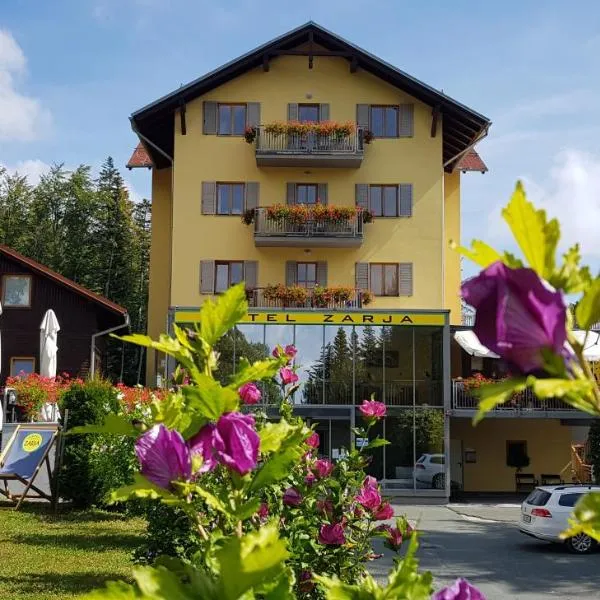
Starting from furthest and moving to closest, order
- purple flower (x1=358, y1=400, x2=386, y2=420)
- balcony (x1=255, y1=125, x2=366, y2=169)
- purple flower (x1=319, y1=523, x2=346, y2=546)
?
balcony (x1=255, y1=125, x2=366, y2=169) < purple flower (x1=358, y1=400, x2=386, y2=420) < purple flower (x1=319, y1=523, x2=346, y2=546)

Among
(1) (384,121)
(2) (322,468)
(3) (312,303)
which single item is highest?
(1) (384,121)

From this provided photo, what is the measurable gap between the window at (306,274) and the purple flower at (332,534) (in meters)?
23.1

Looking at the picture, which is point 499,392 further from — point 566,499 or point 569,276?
point 566,499

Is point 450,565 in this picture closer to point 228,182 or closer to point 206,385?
point 206,385

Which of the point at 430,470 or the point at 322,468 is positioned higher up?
the point at 322,468

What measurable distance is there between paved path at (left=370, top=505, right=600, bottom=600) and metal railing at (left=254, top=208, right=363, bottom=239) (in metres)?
9.44

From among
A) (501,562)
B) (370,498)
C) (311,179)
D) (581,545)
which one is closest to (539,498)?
(581,545)

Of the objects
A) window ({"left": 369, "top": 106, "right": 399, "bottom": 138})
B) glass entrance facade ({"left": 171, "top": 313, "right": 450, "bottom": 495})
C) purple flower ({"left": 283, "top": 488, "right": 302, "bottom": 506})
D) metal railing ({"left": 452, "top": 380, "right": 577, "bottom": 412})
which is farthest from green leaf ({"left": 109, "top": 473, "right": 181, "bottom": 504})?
window ({"left": 369, "top": 106, "right": 399, "bottom": 138})

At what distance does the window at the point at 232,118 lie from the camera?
27.8m

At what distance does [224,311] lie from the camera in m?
1.41

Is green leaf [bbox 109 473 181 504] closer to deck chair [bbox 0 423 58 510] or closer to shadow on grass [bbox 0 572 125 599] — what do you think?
shadow on grass [bbox 0 572 125 599]

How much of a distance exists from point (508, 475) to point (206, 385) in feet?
92.0

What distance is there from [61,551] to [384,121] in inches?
781

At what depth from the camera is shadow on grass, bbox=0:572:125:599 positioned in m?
8.62
